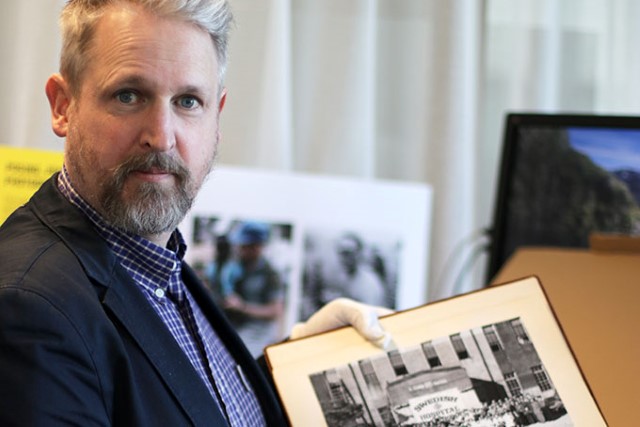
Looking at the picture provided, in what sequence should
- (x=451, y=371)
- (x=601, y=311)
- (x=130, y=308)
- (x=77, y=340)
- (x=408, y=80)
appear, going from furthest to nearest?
(x=408, y=80), (x=601, y=311), (x=451, y=371), (x=130, y=308), (x=77, y=340)

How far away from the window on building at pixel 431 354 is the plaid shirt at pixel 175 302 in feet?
0.77

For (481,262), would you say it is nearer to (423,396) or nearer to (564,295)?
(564,295)

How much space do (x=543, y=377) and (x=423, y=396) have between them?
0.14 metres

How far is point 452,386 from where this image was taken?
1.15 meters

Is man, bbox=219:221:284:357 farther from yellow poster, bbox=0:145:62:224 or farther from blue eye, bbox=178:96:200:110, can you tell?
blue eye, bbox=178:96:200:110

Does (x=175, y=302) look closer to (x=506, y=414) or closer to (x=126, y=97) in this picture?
(x=126, y=97)

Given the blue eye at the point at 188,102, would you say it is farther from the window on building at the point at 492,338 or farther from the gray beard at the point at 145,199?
the window on building at the point at 492,338

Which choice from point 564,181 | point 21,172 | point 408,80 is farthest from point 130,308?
point 408,80

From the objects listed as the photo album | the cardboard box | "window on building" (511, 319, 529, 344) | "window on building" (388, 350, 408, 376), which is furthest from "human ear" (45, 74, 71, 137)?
the cardboard box

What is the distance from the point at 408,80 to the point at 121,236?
151 cm

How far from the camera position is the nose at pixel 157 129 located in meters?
1.07

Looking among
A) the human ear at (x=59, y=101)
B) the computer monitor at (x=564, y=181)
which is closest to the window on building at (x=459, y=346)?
the human ear at (x=59, y=101)

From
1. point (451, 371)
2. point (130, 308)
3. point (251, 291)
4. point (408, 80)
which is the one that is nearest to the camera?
point (130, 308)

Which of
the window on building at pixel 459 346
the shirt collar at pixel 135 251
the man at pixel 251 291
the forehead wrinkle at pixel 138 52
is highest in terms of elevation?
the forehead wrinkle at pixel 138 52
